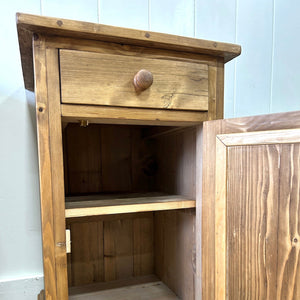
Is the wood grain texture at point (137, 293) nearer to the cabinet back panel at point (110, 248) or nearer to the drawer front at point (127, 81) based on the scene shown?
the cabinet back panel at point (110, 248)

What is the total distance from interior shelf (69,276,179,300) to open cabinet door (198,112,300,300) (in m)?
0.29

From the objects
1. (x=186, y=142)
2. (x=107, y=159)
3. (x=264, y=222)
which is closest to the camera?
(x=264, y=222)

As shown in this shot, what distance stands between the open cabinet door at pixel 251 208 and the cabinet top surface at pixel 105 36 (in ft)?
0.56

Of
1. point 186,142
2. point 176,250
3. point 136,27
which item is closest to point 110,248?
point 176,250

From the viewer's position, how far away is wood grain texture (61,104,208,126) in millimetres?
447

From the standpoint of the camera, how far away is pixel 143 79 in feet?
1.46

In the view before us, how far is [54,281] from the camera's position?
441mm

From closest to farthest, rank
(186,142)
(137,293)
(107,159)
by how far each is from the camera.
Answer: (186,142)
(137,293)
(107,159)

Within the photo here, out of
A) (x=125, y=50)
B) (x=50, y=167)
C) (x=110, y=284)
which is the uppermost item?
(x=125, y=50)

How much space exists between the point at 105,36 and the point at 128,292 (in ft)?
2.64

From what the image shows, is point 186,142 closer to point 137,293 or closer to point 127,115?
point 127,115

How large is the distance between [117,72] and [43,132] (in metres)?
0.19

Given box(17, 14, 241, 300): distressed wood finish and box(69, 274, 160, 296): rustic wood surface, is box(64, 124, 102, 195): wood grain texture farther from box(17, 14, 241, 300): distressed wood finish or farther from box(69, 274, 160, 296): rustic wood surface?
box(69, 274, 160, 296): rustic wood surface

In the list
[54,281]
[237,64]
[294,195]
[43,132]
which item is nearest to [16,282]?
[54,281]
